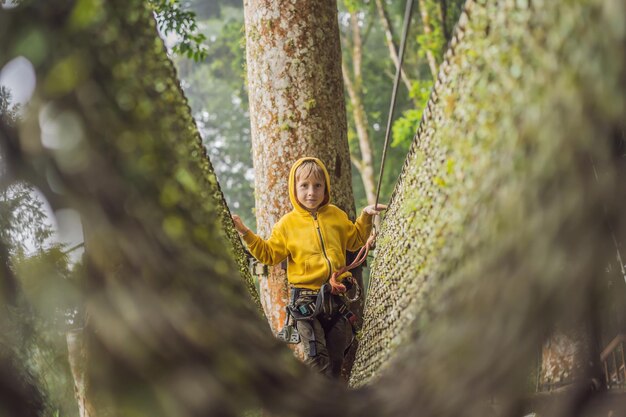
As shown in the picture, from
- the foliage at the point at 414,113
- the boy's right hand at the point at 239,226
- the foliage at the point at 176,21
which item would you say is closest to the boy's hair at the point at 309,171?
the boy's right hand at the point at 239,226

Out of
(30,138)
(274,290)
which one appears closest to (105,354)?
(30,138)

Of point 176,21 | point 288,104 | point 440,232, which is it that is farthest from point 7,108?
point 176,21

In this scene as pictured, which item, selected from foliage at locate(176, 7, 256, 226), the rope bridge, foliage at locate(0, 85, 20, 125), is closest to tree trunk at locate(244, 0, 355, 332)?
the rope bridge

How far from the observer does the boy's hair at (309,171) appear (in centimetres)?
265

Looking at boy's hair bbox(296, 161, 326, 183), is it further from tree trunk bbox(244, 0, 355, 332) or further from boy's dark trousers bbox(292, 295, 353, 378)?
boy's dark trousers bbox(292, 295, 353, 378)

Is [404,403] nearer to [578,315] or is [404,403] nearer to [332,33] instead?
[578,315]

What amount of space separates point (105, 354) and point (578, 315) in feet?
2.50

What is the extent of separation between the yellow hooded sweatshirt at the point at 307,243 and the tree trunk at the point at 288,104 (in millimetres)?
314

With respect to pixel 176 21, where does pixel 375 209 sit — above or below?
below

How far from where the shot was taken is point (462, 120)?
123 centimetres

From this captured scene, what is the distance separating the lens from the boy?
2.49 m

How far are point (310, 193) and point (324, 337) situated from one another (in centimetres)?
56

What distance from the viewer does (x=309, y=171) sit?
2648 millimetres

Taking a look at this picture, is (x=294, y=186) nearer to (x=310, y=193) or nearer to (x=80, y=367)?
(x=310, y=193)
